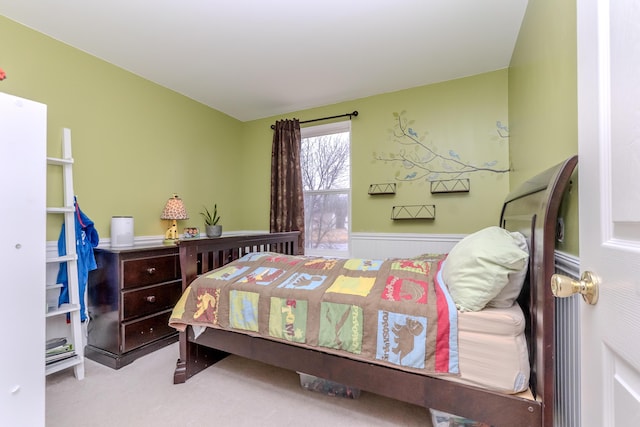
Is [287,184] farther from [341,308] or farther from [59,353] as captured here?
[59,353]

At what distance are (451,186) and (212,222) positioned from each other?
8.70 feet

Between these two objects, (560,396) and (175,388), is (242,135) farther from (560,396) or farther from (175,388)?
(560,396)

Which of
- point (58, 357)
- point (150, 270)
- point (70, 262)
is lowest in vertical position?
point (58, 357)

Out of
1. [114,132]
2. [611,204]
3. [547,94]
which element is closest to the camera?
[611,204]

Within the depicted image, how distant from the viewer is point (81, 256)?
2.05m

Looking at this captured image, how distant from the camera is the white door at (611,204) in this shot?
447 mm

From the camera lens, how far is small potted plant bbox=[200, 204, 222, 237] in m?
3.16

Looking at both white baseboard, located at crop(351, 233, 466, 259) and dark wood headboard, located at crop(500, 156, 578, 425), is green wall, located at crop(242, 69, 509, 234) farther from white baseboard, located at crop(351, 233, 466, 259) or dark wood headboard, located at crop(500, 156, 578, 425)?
dark wood headboard, located at crop(500, 156, 578, 425)

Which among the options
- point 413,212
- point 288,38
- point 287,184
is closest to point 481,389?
point 413,212

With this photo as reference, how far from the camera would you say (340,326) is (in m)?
1.35

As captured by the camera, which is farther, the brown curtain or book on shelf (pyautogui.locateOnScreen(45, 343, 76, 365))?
the brown curtain

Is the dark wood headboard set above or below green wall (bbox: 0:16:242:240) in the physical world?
below

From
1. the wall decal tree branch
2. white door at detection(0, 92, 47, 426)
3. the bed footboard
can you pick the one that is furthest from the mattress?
white door at detection(0, 92, 47, 426)

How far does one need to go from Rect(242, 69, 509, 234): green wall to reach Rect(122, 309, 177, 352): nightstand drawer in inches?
79.9
